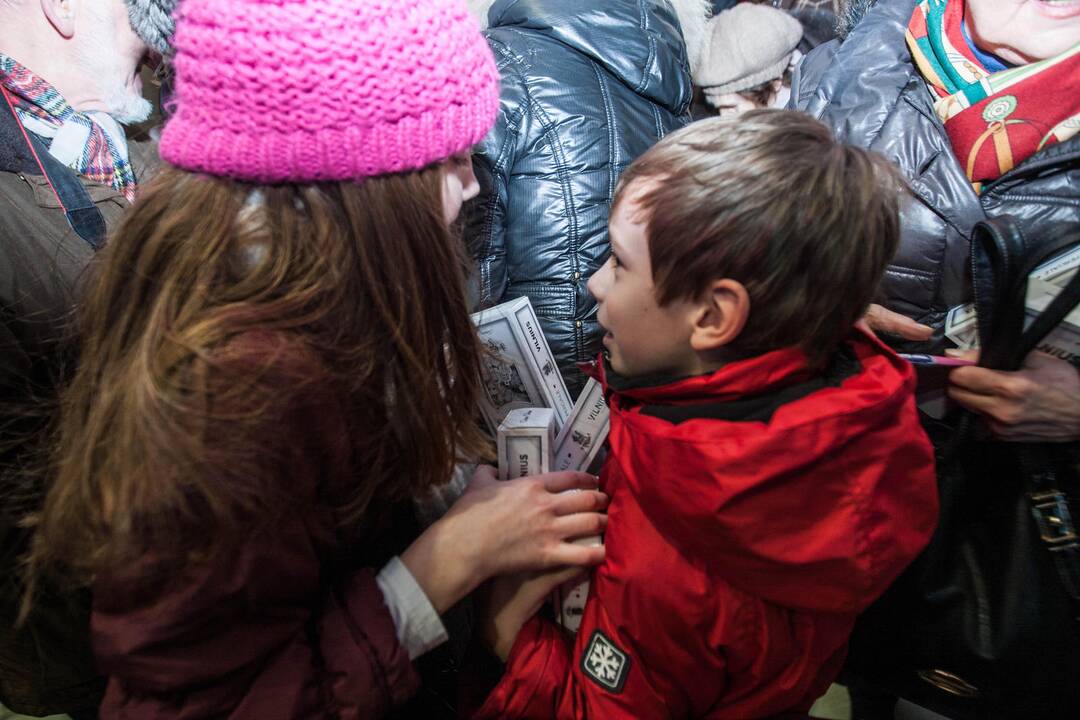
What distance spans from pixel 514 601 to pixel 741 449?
18.2 inches

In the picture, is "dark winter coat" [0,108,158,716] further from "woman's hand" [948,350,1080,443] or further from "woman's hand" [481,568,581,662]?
"woman's hand" [948,350,1080,443]

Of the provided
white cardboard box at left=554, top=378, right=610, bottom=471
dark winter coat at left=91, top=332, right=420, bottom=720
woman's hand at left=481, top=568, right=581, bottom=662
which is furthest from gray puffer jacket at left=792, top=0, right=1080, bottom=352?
dark winter coat at left=91, top=332, right=420, bottom=720

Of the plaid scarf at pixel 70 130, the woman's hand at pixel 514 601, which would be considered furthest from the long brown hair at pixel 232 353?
the plaid scarf at pixel 70 130

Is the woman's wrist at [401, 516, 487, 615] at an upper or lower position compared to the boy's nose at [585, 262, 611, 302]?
lower

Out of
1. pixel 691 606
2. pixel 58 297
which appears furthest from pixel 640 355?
pixel 58 297

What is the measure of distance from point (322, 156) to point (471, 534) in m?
0.58

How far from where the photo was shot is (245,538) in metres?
0.74

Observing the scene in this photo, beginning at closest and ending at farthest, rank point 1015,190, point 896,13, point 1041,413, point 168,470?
point 168,470 → point 1041,413 → point 1015,190 → point 896,13

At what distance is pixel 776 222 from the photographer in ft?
2.81

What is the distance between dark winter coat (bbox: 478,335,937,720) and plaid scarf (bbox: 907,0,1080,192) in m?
0.83

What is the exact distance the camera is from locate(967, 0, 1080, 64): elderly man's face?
4.74 ft

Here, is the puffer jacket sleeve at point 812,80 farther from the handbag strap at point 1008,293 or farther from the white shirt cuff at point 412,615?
the white shirt cuff at point 412,615

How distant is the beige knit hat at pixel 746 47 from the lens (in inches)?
78.1

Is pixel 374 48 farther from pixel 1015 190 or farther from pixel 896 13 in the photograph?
pixel 896 13
